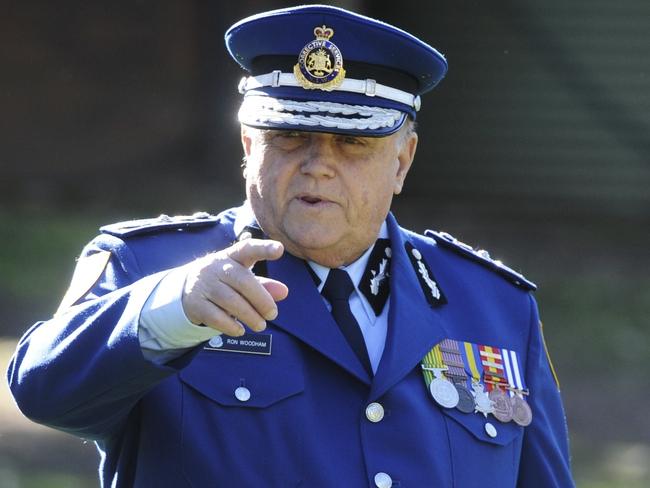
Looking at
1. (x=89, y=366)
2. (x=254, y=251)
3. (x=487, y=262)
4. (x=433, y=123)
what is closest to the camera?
(x=254, y=251)

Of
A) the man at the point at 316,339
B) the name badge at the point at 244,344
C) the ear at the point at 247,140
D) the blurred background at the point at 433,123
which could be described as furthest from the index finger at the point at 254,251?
the blurred background at the point at 433,123

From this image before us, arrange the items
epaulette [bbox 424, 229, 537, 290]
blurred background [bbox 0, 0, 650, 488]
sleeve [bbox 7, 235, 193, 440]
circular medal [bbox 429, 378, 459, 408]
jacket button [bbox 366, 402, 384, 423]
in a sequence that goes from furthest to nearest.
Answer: blurred background [bbox 0, 0, 650, 488] → epaulette [bbox 424, 229, 537, 290] → circular medal [bbox 429, 378, 459, 408] → jacket button [bbox 366, 402, 384, 423] → sleeve [bbox 7, 235, 193, 440]

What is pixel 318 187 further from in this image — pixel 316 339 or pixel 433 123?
pixel 433 123

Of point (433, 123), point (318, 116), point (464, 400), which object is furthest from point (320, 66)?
point (433, 123)

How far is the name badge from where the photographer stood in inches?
115

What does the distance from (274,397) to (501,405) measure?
605mm

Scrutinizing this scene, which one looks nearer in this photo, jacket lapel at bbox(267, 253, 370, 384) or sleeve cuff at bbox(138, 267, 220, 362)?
sleeve cuff at bbox(138, 267, 220, 362)

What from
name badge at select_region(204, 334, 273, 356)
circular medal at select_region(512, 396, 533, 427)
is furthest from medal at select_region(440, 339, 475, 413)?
name badge at select_region(204, 334, 273, 356)

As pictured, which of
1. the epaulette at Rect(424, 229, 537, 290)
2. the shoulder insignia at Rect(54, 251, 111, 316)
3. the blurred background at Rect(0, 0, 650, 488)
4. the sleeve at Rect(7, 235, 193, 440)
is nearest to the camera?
the sleeve at Rect(7, 235, 193, 440)

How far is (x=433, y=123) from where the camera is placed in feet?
32.4

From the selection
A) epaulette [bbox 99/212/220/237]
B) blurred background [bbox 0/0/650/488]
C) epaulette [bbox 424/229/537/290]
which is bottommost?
blurred background [bbox 0/0/650/488]

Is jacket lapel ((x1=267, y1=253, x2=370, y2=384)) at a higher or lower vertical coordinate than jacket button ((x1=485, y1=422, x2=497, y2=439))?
higher

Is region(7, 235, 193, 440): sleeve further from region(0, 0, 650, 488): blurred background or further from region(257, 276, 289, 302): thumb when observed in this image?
region(0, 0, 650, 488): blurred background

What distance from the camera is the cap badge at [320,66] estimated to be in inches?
120
